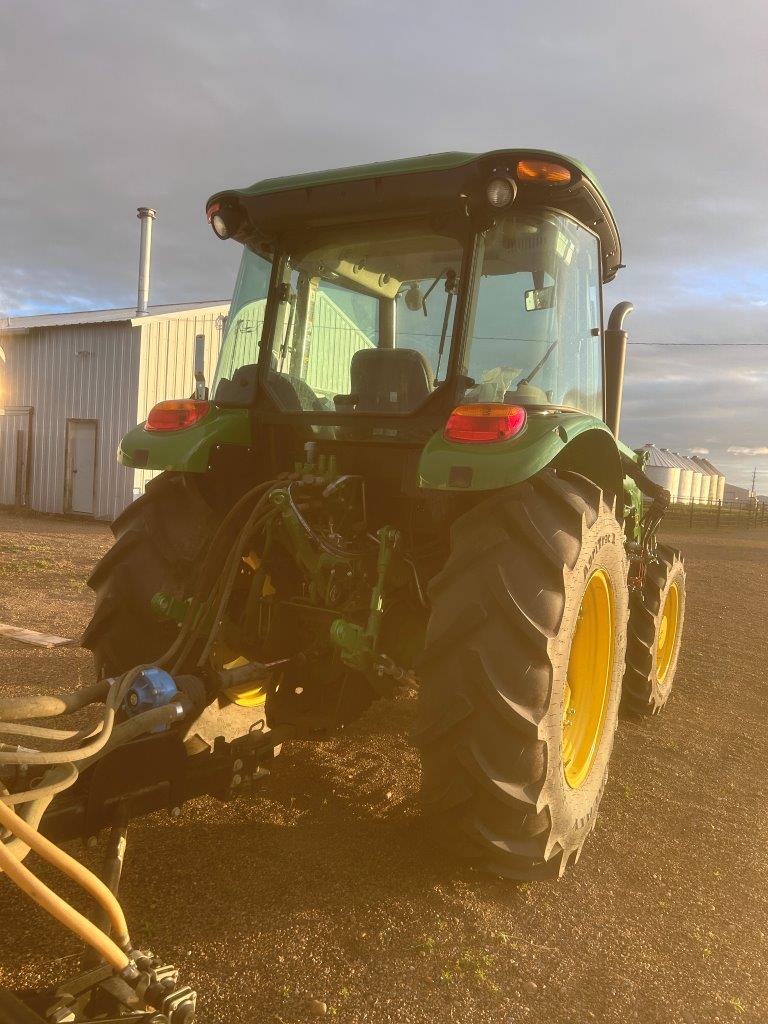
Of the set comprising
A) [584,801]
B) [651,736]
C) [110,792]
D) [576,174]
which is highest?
[576,174]

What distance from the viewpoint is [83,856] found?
271cm

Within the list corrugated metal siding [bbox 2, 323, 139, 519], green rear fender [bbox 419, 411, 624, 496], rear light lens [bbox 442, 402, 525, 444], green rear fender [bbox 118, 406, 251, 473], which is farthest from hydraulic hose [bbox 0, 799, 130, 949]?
corrugated metal siding [bbox 2, 323, 139, 519]

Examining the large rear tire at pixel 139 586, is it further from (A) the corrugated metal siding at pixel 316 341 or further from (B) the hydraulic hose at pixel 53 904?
(B) the hydraulic hose at pixel 53 904

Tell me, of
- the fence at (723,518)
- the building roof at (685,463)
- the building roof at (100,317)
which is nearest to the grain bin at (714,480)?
the building roof at (685,463)

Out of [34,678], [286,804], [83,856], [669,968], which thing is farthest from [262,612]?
[34,678]

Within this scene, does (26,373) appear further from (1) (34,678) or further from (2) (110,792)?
(2) (110,792)

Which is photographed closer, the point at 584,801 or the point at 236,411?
the point at 584,801

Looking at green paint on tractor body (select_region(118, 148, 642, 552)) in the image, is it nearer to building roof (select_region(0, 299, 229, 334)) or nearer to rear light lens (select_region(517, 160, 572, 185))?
rear light lens (select_region(517, 160, 572, 185))

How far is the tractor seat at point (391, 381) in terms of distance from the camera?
305 cm

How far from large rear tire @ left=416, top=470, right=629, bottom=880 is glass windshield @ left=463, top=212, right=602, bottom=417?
54cm

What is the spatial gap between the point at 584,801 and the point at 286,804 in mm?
1154

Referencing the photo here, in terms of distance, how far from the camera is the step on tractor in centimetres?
244

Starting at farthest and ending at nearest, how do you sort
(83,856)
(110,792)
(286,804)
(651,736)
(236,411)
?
(651,736) < (236,411) < (286,804) < (83,856) < (110,792)

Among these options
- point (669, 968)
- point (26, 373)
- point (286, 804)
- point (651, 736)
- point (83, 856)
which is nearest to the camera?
point (669, 968)
